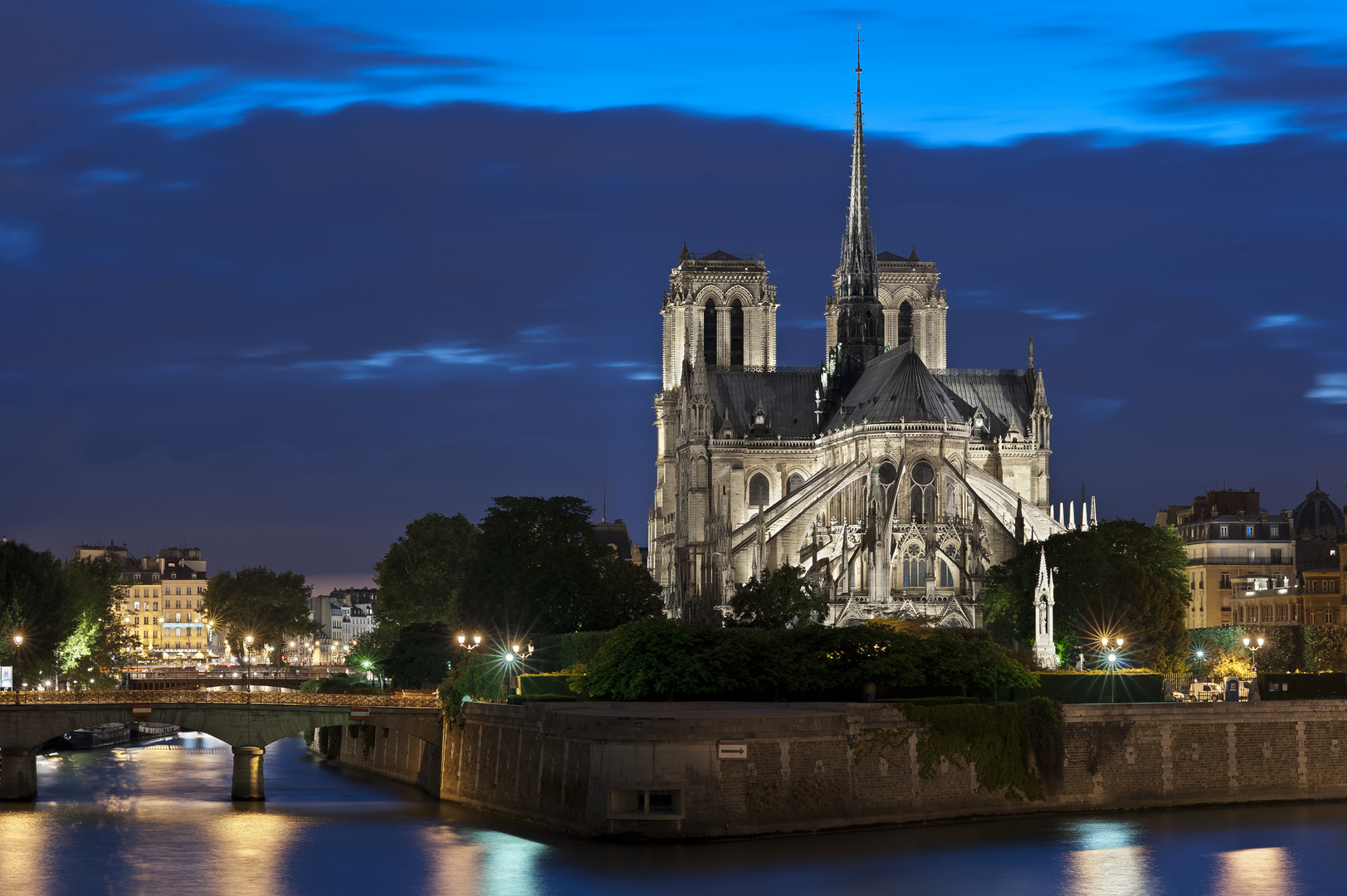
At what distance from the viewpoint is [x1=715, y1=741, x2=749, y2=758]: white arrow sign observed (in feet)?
166

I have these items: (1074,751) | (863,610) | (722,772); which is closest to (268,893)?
(722,772)

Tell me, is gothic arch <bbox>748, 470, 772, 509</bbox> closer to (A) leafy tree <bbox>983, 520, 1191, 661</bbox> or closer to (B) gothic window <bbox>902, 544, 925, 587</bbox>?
(B) gothic window <bbox>902, 544, 925, 587</bbox>

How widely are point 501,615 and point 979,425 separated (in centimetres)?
3852

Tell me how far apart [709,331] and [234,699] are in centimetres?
6875

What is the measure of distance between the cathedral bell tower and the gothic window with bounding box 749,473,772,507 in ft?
17.7

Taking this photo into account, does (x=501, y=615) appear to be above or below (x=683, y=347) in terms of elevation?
below

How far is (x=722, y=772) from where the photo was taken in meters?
50.9

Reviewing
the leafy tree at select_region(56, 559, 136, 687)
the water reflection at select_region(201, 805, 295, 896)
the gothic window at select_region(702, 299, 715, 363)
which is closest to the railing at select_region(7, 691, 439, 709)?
the water reflection at select_region(201, 805, 295, 896)

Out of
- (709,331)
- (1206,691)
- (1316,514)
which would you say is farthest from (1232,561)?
(1206,691)

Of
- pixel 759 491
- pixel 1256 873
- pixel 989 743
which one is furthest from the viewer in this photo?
pixel 759 491

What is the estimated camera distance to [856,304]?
405 ft

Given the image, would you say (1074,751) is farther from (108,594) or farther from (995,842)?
(108,594)

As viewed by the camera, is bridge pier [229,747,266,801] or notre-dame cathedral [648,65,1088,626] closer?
bridge pier [229,747,266,801]

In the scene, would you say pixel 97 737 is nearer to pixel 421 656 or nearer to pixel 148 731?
pixel 148 731
